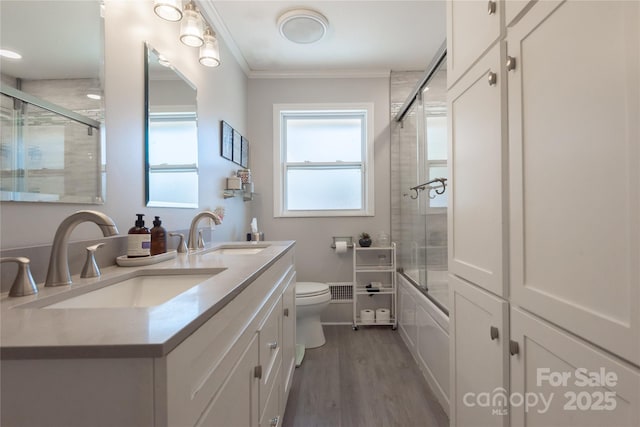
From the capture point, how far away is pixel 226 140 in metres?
2.21

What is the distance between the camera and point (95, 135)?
990 mm

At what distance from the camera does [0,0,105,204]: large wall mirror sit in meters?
0.73

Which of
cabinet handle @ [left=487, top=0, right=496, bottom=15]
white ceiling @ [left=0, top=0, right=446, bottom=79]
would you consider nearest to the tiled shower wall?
white ceiling @ [left=0, top=0, right=446, bottom=79]

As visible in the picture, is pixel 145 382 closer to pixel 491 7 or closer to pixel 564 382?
pixel 564 382

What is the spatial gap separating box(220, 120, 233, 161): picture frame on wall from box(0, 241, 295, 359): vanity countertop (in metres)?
1.60

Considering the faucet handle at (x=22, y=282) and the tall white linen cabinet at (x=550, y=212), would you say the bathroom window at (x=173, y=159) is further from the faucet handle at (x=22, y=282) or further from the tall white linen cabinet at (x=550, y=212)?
the tall white linen cabinet at (x=550, y=212)

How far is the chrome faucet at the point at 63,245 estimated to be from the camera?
738 millimetres

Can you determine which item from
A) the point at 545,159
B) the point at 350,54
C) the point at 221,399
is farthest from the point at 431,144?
the point at 221,399

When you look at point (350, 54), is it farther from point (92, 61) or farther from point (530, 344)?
point (530, 344)

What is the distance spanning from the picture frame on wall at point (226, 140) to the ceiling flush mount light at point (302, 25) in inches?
32.9

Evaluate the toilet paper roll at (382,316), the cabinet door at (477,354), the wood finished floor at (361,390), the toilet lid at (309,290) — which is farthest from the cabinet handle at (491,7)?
the toilet paper roll at (382,316)

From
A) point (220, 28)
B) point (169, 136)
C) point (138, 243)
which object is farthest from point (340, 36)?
point (138, 243)

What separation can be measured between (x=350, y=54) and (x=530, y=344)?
2.52 metres

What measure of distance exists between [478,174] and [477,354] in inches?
24.1
